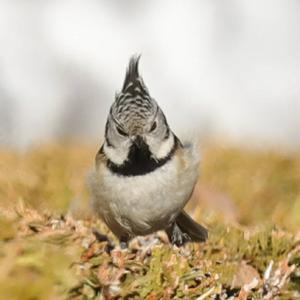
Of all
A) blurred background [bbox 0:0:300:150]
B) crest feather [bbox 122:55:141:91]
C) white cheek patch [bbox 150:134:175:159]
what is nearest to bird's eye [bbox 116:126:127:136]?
white cheek patch [bbox 150:134:175:159]

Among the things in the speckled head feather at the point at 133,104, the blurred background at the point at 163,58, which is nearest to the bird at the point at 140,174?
the speckled head feather at the point at 133,104

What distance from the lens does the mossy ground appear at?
228 centimetres

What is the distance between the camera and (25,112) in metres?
8.52

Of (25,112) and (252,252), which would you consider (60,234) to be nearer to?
(252,252)

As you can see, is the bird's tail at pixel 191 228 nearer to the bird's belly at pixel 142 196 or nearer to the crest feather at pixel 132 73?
the bird's belly at pixel 142 196

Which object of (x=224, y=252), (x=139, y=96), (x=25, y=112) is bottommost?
(x=25, y=112)

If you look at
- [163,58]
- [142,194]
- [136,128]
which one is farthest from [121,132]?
[163,58]

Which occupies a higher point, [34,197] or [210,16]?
[210,16]

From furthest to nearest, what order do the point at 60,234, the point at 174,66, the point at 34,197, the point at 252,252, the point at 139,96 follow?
1. the point at 174,66
2. the point at 34,197
3. the point at 139,96
4. the point at 252,252
5. the point at 60,234

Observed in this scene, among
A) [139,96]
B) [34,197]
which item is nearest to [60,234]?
[139,96]

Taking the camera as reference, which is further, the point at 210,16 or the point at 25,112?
the point at 210,16

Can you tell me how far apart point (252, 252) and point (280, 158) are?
2.44m

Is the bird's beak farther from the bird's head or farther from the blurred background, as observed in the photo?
the blurred background

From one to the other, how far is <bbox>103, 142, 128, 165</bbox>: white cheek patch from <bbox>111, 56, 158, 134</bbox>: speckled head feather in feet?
0.30
